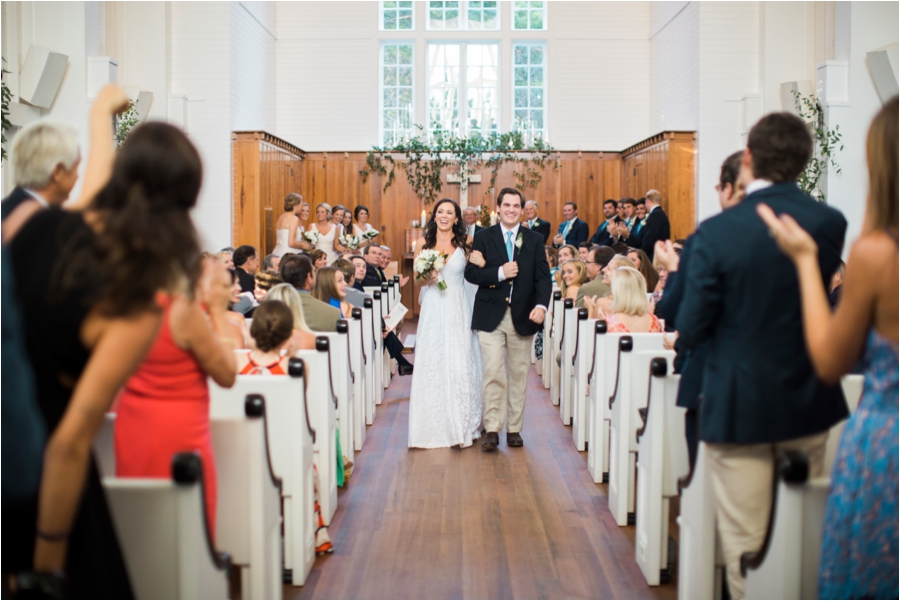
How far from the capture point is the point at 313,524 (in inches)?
159

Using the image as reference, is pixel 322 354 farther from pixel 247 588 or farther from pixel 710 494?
pixel 710 494

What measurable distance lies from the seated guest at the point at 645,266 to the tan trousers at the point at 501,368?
1535mm

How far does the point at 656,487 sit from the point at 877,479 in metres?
1.84

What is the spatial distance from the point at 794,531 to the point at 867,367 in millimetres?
463

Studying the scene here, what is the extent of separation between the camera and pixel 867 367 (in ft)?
6.44

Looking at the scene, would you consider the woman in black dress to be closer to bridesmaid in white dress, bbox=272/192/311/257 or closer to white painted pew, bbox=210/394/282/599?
white painted pew, bbox=210/394/282/599

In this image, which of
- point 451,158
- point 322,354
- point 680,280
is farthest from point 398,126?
point 680,280

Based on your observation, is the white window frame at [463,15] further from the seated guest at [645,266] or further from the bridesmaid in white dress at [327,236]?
the seated guest at [645,266]

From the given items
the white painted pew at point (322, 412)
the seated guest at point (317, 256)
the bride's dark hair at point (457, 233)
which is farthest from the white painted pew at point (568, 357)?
the white painted pew at point (322, 412)

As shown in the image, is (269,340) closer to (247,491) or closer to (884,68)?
(247,491)

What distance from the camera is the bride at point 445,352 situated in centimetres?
605

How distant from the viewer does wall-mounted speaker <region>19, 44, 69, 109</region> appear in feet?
29.4

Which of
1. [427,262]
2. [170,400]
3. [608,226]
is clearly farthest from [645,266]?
[170,400]

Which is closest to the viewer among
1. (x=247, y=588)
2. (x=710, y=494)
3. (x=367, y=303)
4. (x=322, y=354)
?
(x=710, y=494)
